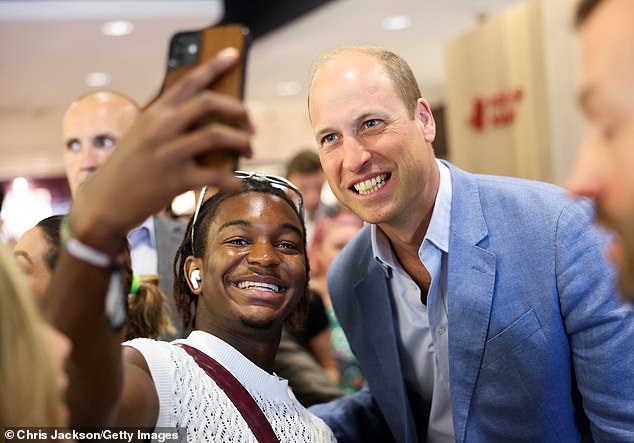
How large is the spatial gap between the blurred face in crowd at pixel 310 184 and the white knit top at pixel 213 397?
3.37 metres

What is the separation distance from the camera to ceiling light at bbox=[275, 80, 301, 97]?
37.4 ft

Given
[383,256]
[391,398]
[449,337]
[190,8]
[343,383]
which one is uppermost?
[190,8]

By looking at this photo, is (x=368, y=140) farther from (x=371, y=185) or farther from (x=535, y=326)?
(x=535, y=326)

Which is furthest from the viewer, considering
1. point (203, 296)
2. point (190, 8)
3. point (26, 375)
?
point (190, 8)

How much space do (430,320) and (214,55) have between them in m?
1.26

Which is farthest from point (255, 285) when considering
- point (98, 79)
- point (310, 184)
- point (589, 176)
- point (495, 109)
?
point (98, 79)

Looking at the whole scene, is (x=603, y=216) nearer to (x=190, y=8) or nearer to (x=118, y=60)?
(x=190, y=8)

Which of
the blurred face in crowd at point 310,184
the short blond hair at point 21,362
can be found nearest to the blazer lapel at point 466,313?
the short blond hair at point 21,362

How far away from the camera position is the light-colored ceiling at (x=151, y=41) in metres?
7.29

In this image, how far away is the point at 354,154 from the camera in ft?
6.66

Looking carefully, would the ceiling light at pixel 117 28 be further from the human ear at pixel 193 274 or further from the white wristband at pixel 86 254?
the white wristband at pixel 86 254

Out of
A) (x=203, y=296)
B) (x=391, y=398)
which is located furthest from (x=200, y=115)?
(x=391, y=398)

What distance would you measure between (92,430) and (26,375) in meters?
0.19

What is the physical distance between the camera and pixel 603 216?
3.27 ft
